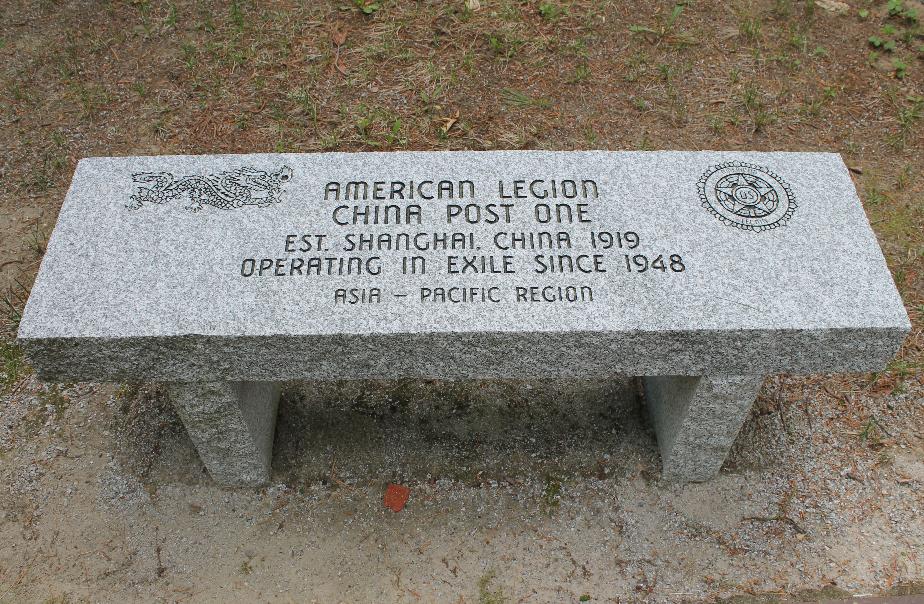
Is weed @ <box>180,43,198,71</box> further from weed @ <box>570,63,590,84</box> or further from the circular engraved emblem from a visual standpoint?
the circular engraved emblem

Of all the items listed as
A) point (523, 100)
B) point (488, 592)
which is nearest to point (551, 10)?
point (523, 100)

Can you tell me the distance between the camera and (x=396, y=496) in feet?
9.96

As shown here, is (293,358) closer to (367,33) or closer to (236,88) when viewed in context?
(236,88)

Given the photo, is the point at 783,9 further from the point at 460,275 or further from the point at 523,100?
the point at 460,275

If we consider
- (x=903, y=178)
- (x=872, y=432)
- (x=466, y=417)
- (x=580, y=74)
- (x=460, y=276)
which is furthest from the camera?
(x=580, y=74)

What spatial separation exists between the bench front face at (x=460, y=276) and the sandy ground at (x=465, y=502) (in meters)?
0.84

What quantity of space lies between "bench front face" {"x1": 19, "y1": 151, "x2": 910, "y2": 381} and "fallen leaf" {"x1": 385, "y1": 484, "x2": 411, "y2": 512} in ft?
2.73

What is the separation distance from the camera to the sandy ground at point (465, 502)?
2799 millimetres

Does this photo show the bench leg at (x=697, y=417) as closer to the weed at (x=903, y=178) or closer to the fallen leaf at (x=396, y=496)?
the fallen leaf at (x=396, y=496)

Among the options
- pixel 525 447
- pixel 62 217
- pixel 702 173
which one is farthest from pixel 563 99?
pixel 62 217

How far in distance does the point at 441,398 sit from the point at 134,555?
4.68 ft

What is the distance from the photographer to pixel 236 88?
15.2ft

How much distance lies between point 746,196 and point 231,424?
2.13 meters

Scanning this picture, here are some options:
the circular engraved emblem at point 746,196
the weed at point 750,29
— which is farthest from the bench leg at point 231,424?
the weed at point 750,29
